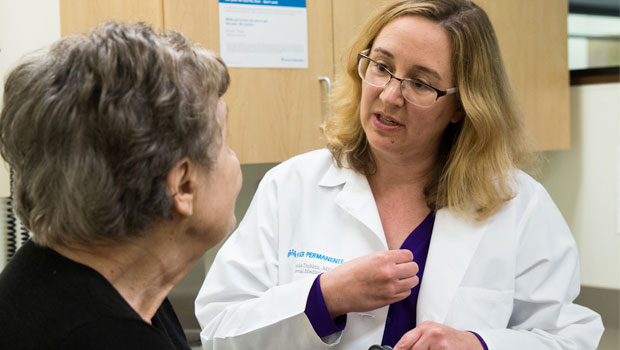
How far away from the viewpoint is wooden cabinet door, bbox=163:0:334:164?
1904mm

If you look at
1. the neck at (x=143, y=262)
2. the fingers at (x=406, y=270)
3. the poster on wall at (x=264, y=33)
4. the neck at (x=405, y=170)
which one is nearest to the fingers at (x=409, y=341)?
the fingers at (x=406, y=270)

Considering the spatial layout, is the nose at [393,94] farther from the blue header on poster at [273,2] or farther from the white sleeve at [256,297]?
the blue header on poster at [273,2]

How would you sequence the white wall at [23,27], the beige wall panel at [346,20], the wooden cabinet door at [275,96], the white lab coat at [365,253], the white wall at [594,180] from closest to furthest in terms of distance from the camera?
the white lab coat at [365,253] < the white wall at [23,27] < the wooden cabinet door at [275,96] < the beige wall panel at [346,20] < the white wall at [594,180]

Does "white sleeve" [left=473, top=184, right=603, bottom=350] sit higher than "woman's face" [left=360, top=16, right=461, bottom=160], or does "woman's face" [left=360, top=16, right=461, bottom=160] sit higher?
"woman's face" [left=360, top=16, right=461, bottom=160]

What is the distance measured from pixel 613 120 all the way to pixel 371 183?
5.32ft

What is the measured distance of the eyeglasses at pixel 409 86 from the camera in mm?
1424

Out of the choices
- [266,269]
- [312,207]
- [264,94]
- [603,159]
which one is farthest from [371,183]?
[603,159]

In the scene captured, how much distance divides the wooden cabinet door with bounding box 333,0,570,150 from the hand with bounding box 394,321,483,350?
1442mm

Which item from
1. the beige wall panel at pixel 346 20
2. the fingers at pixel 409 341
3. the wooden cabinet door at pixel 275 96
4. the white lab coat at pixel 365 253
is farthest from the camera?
the beige wall panel at pixel 346 20

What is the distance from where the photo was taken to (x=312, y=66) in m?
2.12

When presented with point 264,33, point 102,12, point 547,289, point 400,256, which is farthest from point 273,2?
point 547,289

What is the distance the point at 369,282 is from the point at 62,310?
65 cm

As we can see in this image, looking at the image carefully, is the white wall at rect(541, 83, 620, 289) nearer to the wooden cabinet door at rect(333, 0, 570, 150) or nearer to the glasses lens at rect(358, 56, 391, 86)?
the wooden cabinet door at rect(333, 0, 570, 150)

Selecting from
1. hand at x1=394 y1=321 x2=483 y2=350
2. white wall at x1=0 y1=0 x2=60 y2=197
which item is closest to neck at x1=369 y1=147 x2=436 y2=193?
hand at x1=394 y1=321 x2=483 y2=350
